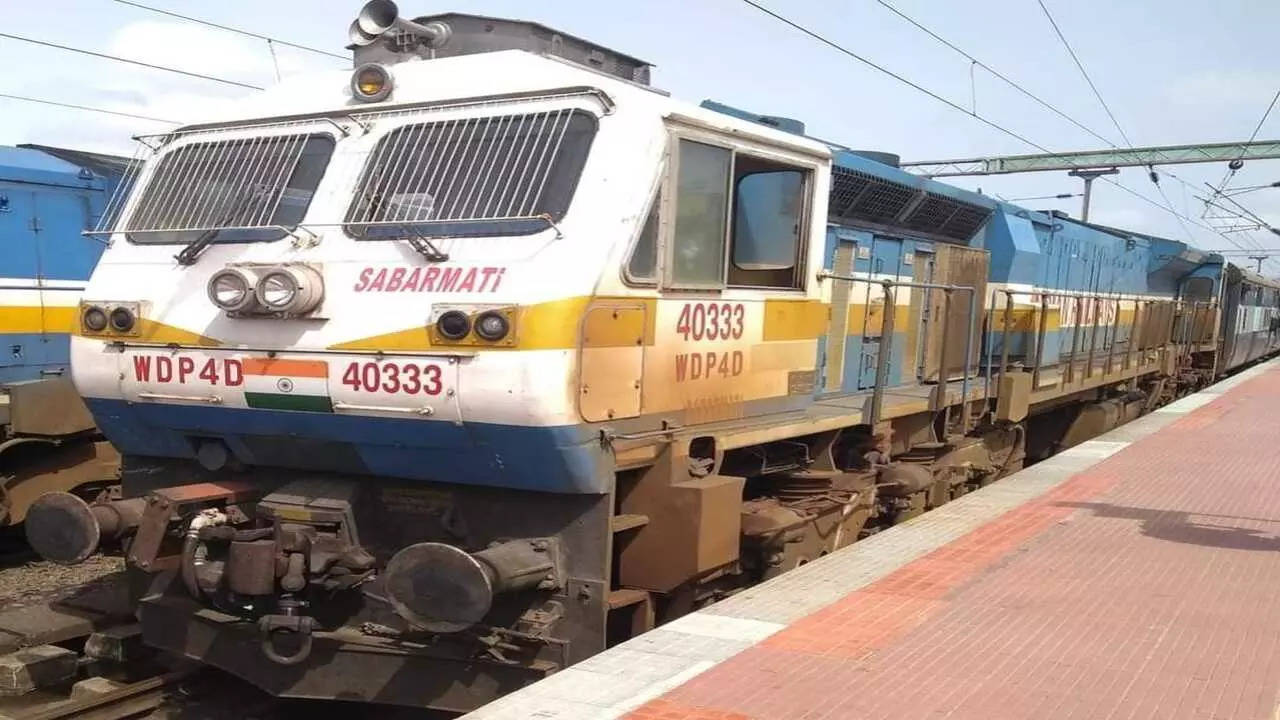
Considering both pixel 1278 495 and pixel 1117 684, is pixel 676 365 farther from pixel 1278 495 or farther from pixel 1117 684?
pixel 1278 495

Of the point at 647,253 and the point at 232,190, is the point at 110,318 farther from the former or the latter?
the point at 647,253

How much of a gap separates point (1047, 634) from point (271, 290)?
4.06 metres

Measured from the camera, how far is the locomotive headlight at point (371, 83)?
5.27 metres

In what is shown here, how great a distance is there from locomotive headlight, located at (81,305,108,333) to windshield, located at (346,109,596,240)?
4.74 feet

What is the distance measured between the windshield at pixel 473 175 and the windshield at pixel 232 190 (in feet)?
1.34

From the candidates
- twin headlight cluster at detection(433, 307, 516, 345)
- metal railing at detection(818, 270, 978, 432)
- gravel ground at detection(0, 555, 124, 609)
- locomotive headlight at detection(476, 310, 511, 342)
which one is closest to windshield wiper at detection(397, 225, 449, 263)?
twin headlight cluster at detection(433, 307, 516, 345)

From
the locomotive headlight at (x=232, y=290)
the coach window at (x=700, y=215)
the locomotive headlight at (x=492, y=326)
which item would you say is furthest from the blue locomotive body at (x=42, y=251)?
the coach window at (x=700, y=215)

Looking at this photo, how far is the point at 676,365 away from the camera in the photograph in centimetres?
Result: 506

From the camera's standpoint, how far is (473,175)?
4.85 meters

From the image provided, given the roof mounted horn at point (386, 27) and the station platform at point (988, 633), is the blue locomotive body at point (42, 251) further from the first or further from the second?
the station platform at point (988, 633)

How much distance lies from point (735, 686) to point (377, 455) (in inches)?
76.2

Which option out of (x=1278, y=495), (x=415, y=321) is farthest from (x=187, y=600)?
(x=1278, y=495)

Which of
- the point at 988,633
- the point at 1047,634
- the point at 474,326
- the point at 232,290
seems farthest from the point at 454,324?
the point at 1047,634

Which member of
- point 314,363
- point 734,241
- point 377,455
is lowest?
point 377,455
